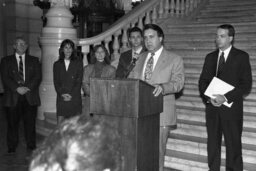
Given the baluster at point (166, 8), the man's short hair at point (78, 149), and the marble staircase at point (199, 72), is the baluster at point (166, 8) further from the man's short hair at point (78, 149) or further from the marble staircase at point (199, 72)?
the man's short hair at point (78, 149)

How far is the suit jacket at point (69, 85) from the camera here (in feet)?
19.1

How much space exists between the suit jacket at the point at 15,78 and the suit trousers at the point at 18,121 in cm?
10

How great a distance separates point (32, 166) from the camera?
1.12 m

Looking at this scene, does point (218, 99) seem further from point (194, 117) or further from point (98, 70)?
point (194, 117)

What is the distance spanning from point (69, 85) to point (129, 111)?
2.98 meters

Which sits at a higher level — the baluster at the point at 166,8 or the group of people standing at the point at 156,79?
the baluster at the point at 166,8

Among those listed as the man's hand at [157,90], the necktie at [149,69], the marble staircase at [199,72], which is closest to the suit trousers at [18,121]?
the marble staircase at [199,72]

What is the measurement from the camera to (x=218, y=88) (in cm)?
407

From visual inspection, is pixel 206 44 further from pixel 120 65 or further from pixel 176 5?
pixel 120 65

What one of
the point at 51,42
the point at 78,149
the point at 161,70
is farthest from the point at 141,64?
the point at 51,42

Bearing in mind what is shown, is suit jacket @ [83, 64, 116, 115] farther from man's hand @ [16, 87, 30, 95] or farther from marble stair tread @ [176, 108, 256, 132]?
marble stair tread @ [176, 108, 256, 132]

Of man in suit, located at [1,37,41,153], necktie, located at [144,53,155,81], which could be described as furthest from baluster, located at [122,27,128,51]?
necktie, located at [144,53,155,81]

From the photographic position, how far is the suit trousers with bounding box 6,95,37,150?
5770 mm

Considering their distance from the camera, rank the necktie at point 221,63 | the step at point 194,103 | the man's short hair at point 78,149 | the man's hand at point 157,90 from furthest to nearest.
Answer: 1. the step at point 194,103
2. the necktie at point 221,63
3. the man's hand at point 157,90
4. the man's short hair at point 78,149
